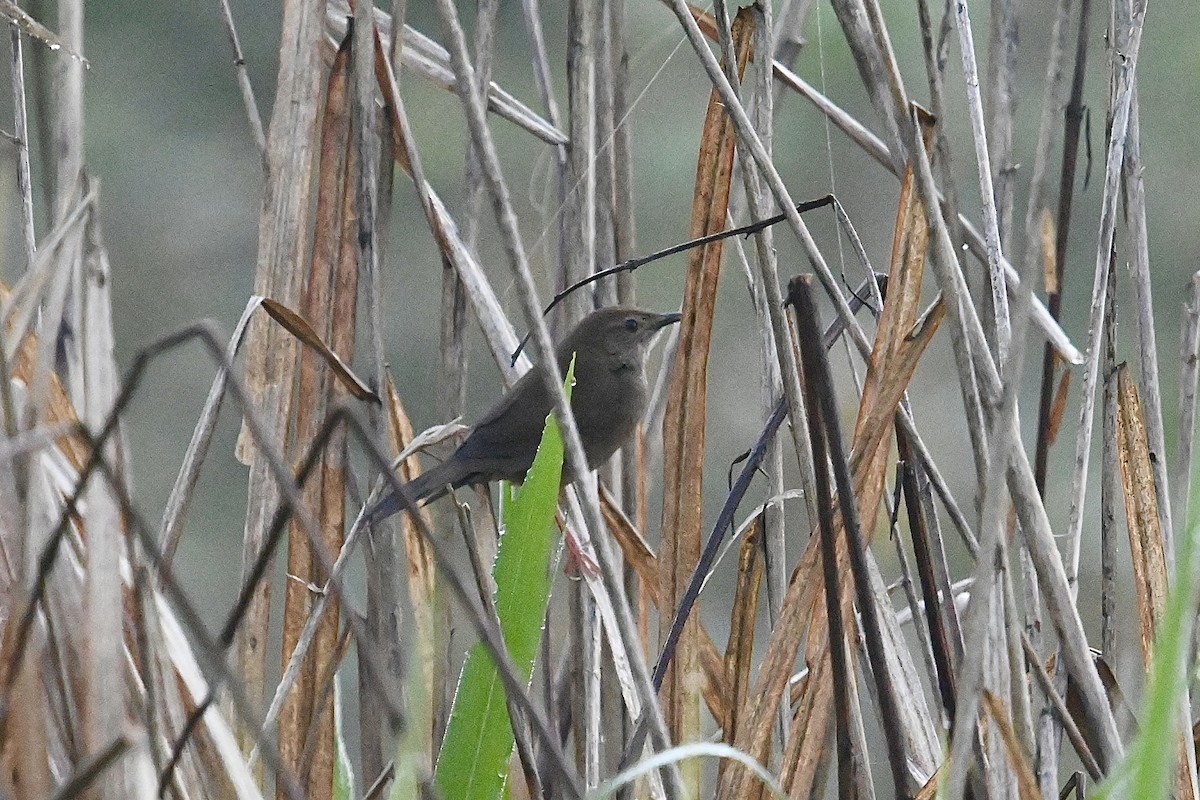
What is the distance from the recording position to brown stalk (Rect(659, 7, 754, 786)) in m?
1.64

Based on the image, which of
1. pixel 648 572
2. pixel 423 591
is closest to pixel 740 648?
pixel 648 572

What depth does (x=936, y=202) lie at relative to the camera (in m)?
1.36

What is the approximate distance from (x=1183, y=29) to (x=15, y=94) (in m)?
5.71

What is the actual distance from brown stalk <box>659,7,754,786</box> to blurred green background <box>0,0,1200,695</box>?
4.37 meters

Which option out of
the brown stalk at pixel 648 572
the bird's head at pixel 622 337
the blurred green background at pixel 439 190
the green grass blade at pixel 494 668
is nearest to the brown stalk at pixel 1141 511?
the brown stalk at pixel 648 572

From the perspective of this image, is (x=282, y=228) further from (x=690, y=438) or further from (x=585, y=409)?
(x=585, y=409)

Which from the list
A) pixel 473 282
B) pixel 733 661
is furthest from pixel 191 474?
pixel 733 661

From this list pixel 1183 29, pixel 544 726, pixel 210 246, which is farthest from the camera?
pixel 210 246

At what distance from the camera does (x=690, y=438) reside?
65.3 inches

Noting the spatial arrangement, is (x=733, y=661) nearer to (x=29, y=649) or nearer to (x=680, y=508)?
(x=680, y=508)

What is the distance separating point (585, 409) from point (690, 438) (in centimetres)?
130

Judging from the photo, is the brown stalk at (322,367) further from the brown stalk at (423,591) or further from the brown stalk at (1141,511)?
the brown stalk at (1141,511)

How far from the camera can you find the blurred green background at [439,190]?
20.6 ft

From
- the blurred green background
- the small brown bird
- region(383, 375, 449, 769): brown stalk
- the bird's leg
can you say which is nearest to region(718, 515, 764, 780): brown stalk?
the bird's leg
